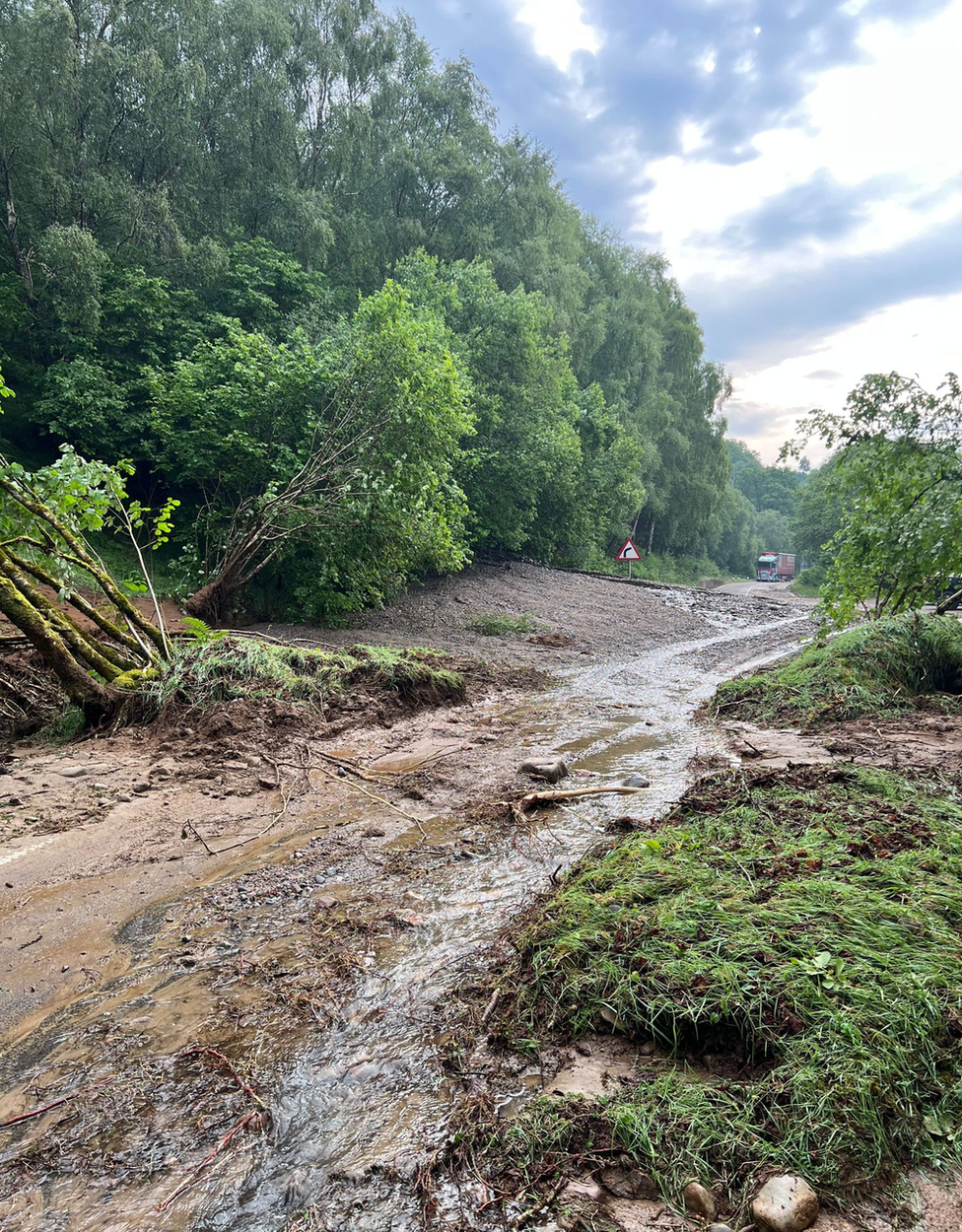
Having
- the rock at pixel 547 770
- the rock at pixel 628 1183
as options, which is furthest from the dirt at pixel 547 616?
the rock at pixel 628 1183

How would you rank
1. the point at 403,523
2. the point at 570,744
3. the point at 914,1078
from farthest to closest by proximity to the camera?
the point at 403,523 → the point at 570,744 → the point at 914,1078

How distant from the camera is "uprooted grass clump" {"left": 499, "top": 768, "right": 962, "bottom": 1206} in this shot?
192 cm

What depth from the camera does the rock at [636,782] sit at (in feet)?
19.9

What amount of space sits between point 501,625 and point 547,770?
31.5 feet

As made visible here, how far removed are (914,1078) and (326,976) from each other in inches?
95.7

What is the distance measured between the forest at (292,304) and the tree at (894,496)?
307 inches

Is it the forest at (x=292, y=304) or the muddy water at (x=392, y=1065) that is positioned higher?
the forest at (x=292, y=304)

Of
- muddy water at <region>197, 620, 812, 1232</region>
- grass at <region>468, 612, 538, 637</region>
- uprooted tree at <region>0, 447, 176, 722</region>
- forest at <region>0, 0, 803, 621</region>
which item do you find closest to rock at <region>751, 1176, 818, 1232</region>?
muddy water at <region>197, 620, 812, 1232</region>

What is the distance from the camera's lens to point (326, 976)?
125 inches

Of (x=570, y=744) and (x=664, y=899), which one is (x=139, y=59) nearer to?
(x=570, y=744)

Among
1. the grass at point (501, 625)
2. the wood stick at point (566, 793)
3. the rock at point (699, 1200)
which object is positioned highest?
the grass at point (501, 625)

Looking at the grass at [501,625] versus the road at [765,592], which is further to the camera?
the road at [765,592]

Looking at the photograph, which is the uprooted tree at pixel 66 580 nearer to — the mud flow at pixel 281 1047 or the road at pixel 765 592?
the mud flow at pixel 281 1047

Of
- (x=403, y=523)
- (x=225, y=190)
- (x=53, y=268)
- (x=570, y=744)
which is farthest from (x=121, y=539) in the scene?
(x=225, y=190)
